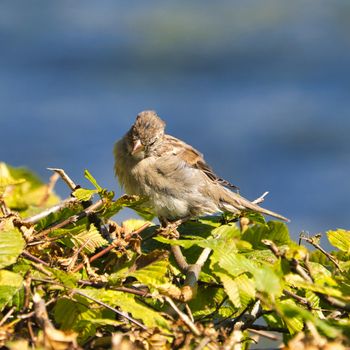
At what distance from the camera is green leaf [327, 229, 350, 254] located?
69.5 inches

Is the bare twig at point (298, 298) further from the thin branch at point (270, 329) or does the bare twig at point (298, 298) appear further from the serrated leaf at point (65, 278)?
the serrated leaf at point (65, 278)

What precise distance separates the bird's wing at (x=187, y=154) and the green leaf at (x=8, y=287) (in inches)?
81.1

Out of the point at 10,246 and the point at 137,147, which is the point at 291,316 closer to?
the point at 10,246

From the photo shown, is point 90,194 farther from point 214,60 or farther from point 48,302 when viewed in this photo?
point 214,60

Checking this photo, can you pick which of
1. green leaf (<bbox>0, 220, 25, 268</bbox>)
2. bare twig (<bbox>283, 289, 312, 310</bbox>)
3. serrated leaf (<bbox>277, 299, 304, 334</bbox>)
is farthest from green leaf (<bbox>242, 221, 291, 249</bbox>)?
green leaf (<bbox>0, 220, 25, 268</bbox>)

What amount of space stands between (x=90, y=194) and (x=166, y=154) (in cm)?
173

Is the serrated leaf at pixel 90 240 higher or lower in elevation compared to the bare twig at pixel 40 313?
higher

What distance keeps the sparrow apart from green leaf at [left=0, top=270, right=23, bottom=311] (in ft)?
5.79

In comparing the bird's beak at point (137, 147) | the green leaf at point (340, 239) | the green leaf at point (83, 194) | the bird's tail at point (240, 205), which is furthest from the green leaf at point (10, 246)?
the bird's beak at point (137, 147)

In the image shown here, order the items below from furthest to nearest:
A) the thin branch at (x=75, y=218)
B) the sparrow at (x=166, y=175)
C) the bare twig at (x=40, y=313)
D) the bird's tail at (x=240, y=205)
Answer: the sparrow at (x=166, y=175) < the bird's tail at (x=240, y=205) < the thin branch at (x=75, y=218) < the bare twig at (x=40, y=313)

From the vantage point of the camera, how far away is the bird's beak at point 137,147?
10.8 feet

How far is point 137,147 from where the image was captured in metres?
3.31

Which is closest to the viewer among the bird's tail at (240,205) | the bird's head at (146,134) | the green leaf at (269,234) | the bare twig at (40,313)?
the bare twig at (40,313)

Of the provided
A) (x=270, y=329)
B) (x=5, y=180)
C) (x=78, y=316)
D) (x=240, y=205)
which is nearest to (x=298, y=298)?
(x=270, y=329)
